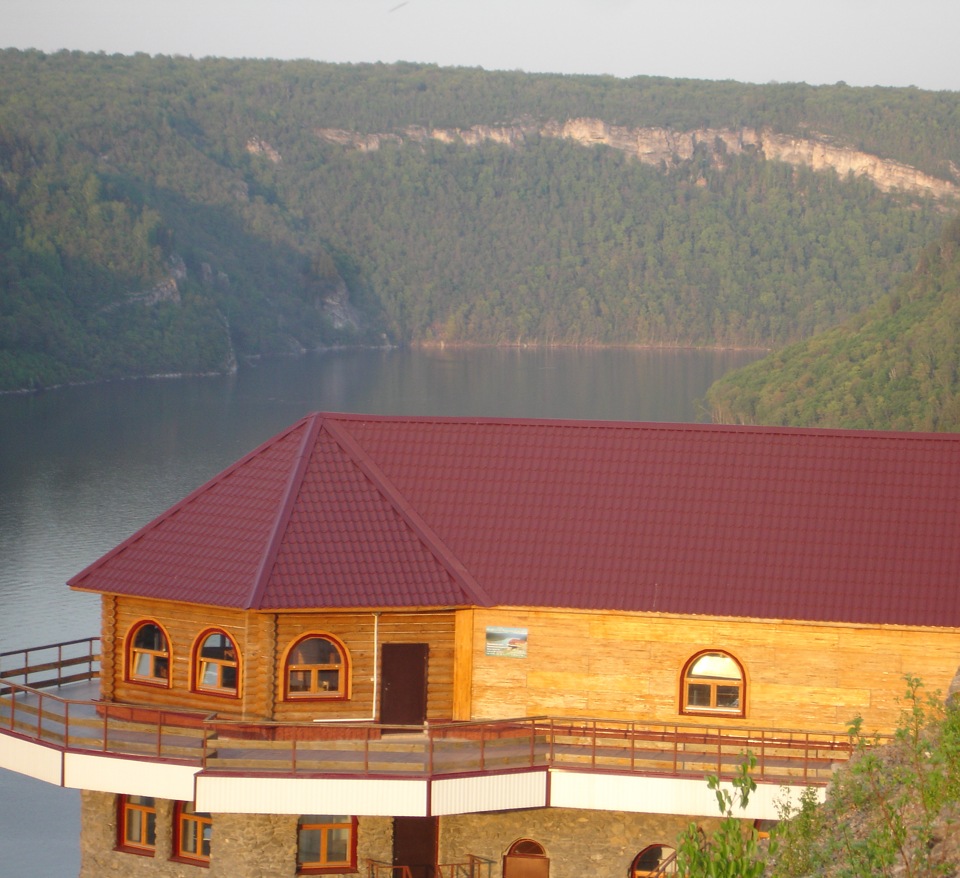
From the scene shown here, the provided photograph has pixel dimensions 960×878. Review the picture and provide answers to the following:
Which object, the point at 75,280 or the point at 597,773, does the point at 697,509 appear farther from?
the point at 75,280

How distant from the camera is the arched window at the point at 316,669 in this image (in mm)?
19594

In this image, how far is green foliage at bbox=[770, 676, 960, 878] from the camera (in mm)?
11445

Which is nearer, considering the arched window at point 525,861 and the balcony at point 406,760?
the balcony at point 406,760

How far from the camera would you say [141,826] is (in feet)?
66.8

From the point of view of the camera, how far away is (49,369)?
412ft

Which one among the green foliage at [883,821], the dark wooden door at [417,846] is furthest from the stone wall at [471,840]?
the green foliage at [883,821]

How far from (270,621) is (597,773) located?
4064 millimetres

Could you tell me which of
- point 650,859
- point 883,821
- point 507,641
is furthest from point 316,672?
point 883,821

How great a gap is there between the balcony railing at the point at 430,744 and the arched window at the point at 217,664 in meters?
0.41

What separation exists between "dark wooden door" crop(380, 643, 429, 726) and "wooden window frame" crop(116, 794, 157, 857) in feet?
10.1

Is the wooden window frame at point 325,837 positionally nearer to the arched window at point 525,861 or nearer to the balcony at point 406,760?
the balcony at point 406,760

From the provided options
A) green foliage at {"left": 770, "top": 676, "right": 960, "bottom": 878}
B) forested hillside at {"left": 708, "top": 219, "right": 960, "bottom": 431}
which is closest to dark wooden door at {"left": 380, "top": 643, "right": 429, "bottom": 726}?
green foliage at {"left": 770, "top": 676, "right": 960, "bottom": 878}

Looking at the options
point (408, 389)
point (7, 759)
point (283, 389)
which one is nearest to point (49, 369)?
point (283, 389)

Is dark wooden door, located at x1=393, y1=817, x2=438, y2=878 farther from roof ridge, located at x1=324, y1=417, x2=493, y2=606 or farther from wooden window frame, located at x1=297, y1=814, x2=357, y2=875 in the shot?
roof ridge, located at x1=324, y1=417, x2=493, y2=606
